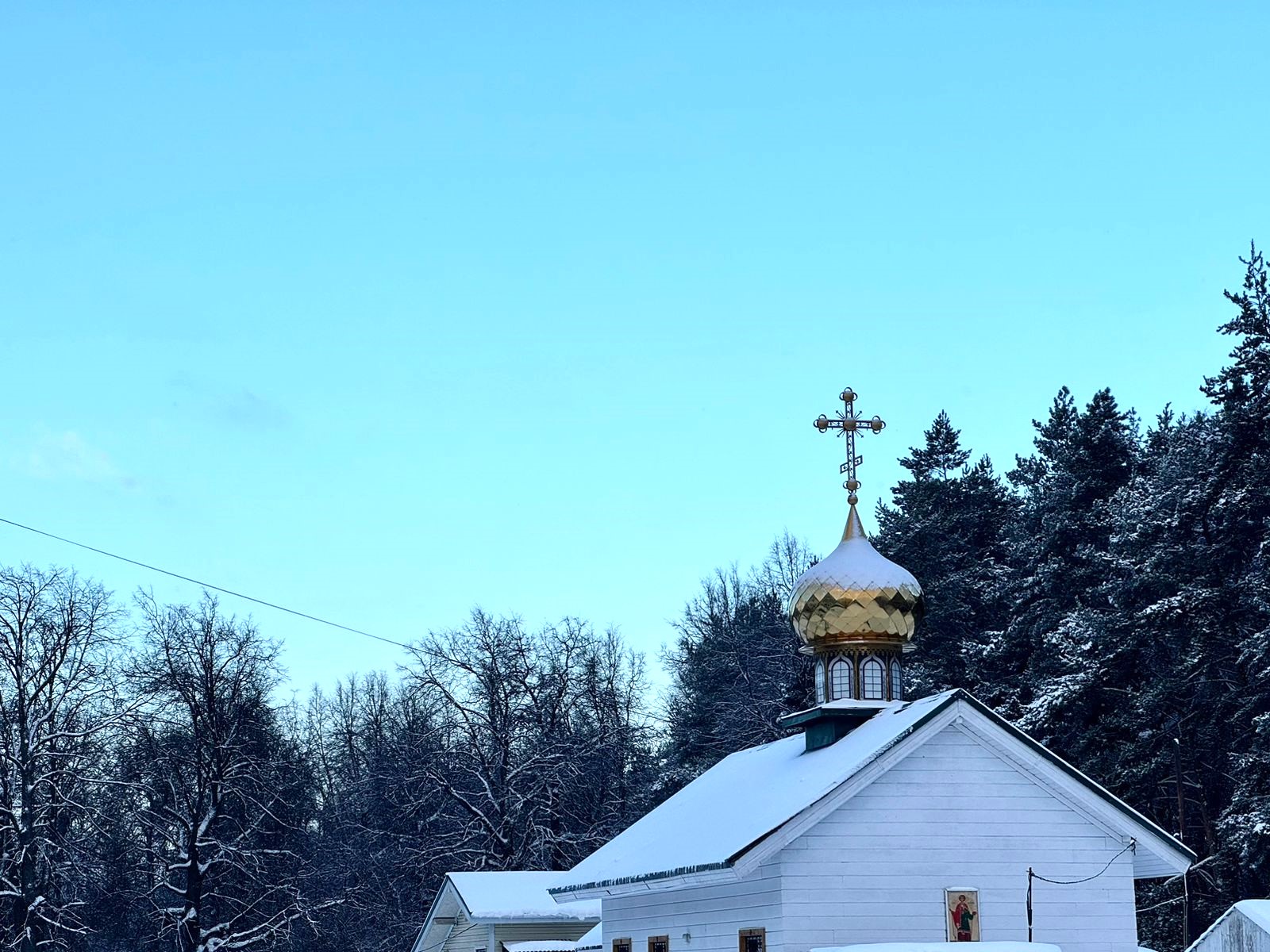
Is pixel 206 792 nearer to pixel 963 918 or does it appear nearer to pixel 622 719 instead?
pixel 622 719

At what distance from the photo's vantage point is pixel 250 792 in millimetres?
50344

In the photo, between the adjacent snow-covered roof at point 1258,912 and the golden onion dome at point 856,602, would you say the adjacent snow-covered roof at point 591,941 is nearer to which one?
the golden onion dome at point 856,602

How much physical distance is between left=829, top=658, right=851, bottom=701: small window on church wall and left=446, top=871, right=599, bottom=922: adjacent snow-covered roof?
12.7 meters

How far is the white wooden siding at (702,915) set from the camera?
20188 millimetres

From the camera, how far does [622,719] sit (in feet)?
213

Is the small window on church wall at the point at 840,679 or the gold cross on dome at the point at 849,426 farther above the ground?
the gold cross on dome at the point at 849,426

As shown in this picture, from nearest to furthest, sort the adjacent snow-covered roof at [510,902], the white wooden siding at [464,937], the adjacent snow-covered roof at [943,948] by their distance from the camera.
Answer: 1. the adjacent snow-covered roof at [943,948]
2. the adjacent snow-covered roof at [510,902]
3. the white wooden siding at [464,937]

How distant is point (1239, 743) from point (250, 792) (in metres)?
28.8

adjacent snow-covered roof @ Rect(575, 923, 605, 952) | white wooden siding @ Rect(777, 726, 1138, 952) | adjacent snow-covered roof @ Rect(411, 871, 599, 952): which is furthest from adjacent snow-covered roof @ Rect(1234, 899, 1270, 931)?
adjacent snow-covered roof @ Rect(411, 871, 599, 952)

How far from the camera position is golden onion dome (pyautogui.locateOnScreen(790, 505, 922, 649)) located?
2516 centimetres

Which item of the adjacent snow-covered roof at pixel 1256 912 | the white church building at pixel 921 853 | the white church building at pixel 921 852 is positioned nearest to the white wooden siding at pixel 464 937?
the white church building at pixel 921 852

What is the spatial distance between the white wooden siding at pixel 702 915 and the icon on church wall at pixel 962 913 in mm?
2214

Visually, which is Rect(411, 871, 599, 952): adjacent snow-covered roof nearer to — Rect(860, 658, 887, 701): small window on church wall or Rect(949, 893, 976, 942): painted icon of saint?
Rect(860, 658, 887, 701): small window on church wall

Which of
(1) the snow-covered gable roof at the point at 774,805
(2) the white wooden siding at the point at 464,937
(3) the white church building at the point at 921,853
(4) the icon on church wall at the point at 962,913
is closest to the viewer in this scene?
(3) the white church building at the point at 921,853
